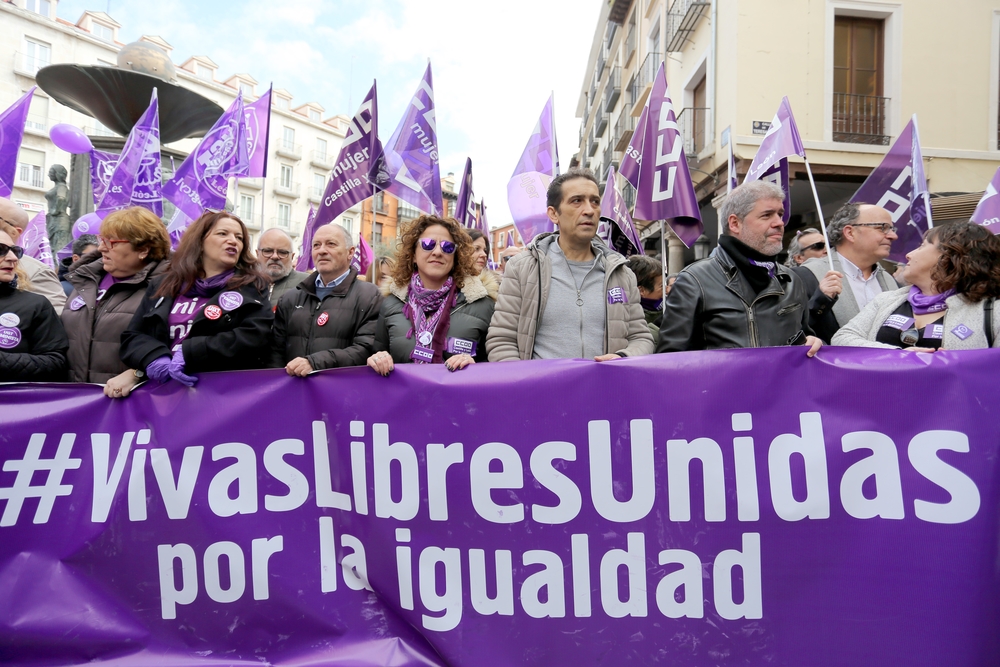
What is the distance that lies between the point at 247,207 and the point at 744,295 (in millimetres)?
51879

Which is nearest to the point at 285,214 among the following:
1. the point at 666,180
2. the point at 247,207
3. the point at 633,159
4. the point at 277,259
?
the point at 247,207

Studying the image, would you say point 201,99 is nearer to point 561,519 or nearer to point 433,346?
point 433,346

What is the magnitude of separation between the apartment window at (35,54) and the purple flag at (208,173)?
35543 mm

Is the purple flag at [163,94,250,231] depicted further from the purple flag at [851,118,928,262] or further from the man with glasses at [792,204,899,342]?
the purple flag at [851,118,928,262]

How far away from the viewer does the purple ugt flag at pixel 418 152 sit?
294 inches

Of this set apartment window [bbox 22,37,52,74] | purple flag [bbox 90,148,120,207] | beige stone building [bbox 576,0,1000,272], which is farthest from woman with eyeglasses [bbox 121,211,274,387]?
apartment window [bbox 22,37,52,74]

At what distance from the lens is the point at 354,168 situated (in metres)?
7.09

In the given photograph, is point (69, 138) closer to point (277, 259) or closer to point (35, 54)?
point (277, 259)

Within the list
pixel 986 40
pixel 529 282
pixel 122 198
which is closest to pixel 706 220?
pixel 986 40

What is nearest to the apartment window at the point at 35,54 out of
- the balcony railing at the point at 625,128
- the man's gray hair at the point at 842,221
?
the balcony railing at the point at 625,128

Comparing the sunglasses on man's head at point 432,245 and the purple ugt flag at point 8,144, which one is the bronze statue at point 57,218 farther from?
the sunglasses on man's head at point 432,245

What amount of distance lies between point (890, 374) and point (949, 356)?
9.2 inches

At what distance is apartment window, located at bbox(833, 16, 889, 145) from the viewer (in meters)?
12.9

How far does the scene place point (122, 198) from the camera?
→ 7.69 m
